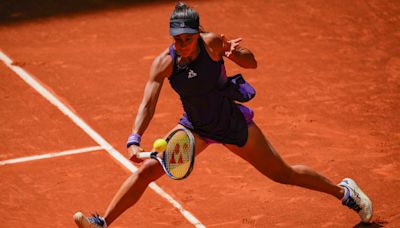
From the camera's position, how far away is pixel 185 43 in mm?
5977

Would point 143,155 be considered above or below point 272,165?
above

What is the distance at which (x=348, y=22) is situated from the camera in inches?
516

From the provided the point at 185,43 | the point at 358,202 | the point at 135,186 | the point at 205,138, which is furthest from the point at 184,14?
the point at 358,202

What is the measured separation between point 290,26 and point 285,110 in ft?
10.6

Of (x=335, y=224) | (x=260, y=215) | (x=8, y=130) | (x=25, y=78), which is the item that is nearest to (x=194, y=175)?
(x=260, y=215)

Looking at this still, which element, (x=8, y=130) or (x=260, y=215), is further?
(x=8, y=130)

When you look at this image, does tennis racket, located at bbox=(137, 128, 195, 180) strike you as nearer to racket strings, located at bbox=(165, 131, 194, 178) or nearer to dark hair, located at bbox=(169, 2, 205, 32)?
racket strings, located at bbox=(165, 131, 194, 178)

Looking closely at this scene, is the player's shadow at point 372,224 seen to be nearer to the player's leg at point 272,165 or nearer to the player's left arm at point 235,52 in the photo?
the player's leg at point 272,165

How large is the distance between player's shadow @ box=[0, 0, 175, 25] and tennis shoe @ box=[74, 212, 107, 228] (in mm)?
7413

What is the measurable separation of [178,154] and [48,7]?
8.15 metres

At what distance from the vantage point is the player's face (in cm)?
596

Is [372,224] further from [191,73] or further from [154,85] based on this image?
[154,85]

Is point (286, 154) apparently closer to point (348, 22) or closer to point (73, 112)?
point (73, 112)

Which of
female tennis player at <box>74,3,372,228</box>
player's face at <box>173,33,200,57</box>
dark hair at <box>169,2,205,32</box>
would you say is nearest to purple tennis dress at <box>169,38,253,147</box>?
female tennis player at <box>74,3,372,228</box>
